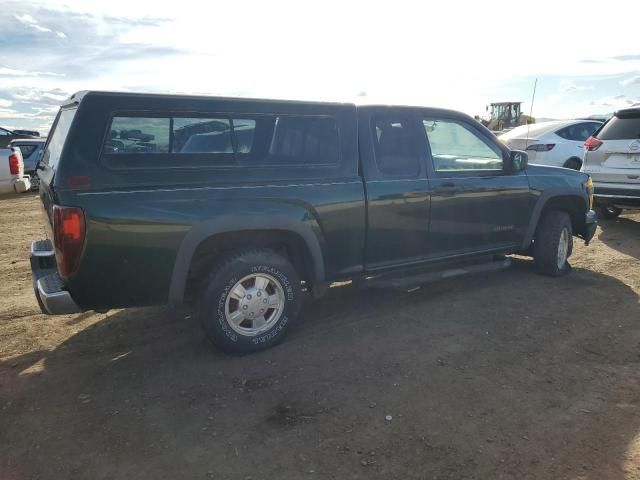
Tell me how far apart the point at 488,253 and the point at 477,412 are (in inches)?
95.5

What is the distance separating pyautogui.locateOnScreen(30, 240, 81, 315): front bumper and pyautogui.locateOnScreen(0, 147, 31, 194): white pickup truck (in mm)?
6792

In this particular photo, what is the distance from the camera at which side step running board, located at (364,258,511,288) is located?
14.9 ft

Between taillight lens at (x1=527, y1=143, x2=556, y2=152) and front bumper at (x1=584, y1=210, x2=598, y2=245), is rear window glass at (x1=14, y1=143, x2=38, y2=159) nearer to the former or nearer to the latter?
taillight lens at (x1=527, y1=143, x2=556, y2=152)

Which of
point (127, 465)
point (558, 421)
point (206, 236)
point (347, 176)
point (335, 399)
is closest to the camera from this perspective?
point (127, 465)

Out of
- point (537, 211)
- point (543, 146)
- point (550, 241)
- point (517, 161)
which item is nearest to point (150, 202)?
point (517, 161)

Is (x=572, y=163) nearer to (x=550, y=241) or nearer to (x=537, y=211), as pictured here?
(x=550, y=241)

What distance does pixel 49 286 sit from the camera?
345 cm

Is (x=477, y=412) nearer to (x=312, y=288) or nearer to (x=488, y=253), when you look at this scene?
(x=312, y=288)

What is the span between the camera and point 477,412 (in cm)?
305

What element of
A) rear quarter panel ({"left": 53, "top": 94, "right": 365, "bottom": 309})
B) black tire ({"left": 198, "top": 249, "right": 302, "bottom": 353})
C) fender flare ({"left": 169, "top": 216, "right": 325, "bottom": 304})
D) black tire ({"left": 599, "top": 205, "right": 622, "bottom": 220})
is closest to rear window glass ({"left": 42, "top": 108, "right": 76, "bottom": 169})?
rear quarter panel ({"left": 53, "top": 94, "right": 365, "bottom": 309})

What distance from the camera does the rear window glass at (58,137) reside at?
345cm

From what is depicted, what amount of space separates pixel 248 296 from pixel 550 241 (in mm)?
3497

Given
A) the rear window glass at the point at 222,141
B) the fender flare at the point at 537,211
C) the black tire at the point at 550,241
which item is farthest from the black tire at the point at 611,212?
the rear window glass at the point at 222,141

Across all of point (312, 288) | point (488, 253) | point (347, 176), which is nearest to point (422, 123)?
point (347, 176)
